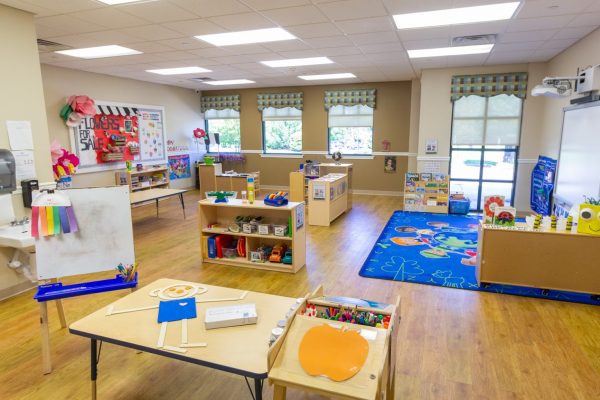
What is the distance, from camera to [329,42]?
5.13 m

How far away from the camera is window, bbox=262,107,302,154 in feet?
33.5

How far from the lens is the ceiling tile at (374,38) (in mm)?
4742

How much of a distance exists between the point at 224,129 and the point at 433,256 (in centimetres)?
787

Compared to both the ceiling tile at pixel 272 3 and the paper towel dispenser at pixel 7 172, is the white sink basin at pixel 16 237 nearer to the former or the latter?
the paper towel dispenser at pixel 7 172

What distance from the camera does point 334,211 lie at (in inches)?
271

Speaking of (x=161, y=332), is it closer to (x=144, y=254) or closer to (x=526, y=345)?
(x=526, y=345)

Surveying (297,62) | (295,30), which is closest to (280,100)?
(297,62)

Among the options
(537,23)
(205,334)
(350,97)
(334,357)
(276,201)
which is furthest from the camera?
(350,97)

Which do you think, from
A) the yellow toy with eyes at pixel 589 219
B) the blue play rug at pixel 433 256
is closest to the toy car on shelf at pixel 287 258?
the blue play rug at pixel 433 256

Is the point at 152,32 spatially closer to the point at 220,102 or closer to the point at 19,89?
the point at 19,89

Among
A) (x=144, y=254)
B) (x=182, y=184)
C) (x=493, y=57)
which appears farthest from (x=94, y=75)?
(x=493, y=57)

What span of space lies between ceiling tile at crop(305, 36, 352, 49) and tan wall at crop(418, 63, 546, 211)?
2.80 metres

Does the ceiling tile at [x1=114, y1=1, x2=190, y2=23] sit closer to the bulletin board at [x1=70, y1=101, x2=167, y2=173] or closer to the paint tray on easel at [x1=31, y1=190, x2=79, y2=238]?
the paint tray on easel at [x1=31, y1=190, x2=79, y2=238]

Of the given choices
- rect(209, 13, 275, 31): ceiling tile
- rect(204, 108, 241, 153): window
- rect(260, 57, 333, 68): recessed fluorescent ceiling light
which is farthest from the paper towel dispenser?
rect(204, 108, 241, 153): window
